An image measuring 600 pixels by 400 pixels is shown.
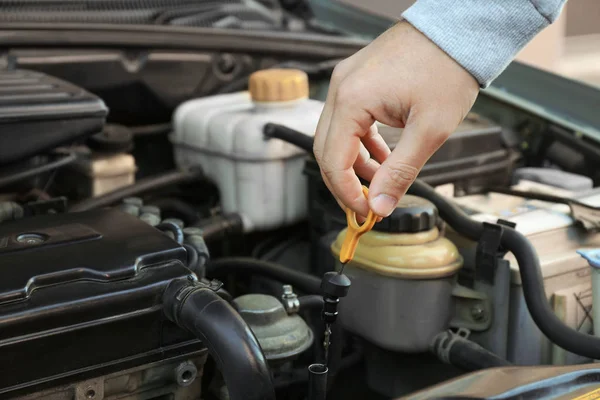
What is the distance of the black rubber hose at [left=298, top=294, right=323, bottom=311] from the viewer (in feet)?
3.19

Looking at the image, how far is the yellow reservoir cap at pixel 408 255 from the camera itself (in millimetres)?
1000

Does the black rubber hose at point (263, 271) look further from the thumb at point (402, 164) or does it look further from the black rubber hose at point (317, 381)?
the thumb at point (402, 164)

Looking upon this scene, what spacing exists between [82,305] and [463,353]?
48 centimetres

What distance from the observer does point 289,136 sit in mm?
1224

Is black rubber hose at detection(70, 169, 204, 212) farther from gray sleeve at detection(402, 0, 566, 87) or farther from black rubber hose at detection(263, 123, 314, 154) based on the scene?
gray sleeve at detection(402, 0, 566, 87)

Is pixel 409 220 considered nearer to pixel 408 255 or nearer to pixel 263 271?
pixel 408 255

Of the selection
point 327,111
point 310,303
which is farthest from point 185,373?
point 327,111

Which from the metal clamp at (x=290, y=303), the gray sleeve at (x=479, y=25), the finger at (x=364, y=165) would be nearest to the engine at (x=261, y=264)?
the metal clamp at (x=290, y=303)

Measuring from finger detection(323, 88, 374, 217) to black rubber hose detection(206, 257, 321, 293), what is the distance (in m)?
0.45

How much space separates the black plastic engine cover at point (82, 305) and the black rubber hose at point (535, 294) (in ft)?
1.35

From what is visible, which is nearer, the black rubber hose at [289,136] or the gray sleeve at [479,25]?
the gray sleeve at [479,25]

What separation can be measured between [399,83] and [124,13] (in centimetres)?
110

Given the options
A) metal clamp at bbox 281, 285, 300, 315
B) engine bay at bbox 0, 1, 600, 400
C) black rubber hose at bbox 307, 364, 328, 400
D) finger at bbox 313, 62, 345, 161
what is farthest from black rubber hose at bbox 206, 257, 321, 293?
finger at bbox 313, 62, 345, 161

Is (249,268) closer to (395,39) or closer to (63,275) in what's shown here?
(63,275)
